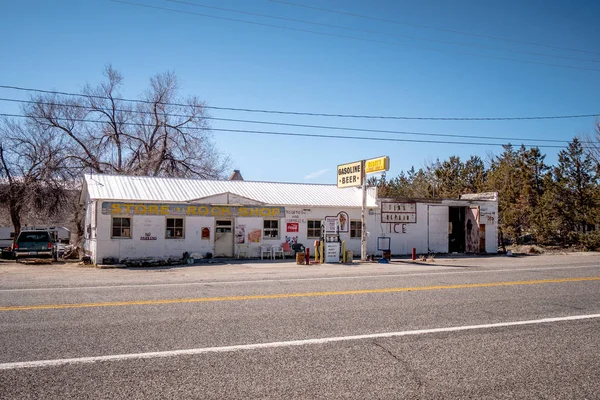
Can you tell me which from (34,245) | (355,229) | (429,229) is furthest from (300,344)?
(429,229)

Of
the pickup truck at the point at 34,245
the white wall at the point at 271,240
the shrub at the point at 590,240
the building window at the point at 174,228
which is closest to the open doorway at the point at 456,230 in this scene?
the white wall at the point at 271,240

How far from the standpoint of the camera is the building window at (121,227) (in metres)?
21.4

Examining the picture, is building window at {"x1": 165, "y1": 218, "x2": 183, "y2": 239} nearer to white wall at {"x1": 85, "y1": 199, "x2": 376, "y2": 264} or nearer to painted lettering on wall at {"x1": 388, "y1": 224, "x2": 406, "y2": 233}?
white wall at {"x1": 85, "y1": 199, "x2": 376, "y2": 264}

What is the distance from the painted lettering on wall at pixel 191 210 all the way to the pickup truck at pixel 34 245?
494 centimetres

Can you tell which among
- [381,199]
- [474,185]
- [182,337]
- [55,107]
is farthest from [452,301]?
[474,185]

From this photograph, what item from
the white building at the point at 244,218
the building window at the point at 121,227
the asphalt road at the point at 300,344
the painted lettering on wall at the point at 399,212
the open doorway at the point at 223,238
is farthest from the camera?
the painted lettering on wall at the point at 399,212

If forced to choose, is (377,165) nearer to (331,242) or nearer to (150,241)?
(331,242)

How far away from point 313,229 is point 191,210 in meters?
6.89

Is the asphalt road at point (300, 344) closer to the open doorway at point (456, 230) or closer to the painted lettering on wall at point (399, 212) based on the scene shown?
the painted lettering on wall at point (399, 212)

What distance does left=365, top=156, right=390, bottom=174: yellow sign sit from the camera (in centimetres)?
2200

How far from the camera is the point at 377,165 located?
22.7 m

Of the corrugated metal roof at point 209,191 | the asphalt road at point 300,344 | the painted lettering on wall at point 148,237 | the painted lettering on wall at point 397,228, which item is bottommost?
the asphalt road at point 300,344

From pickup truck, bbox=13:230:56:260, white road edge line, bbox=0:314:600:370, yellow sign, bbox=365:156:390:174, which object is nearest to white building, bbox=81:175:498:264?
pickup truck, bbox=13:230:56:260

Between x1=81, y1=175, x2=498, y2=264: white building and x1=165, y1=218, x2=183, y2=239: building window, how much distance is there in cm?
5
